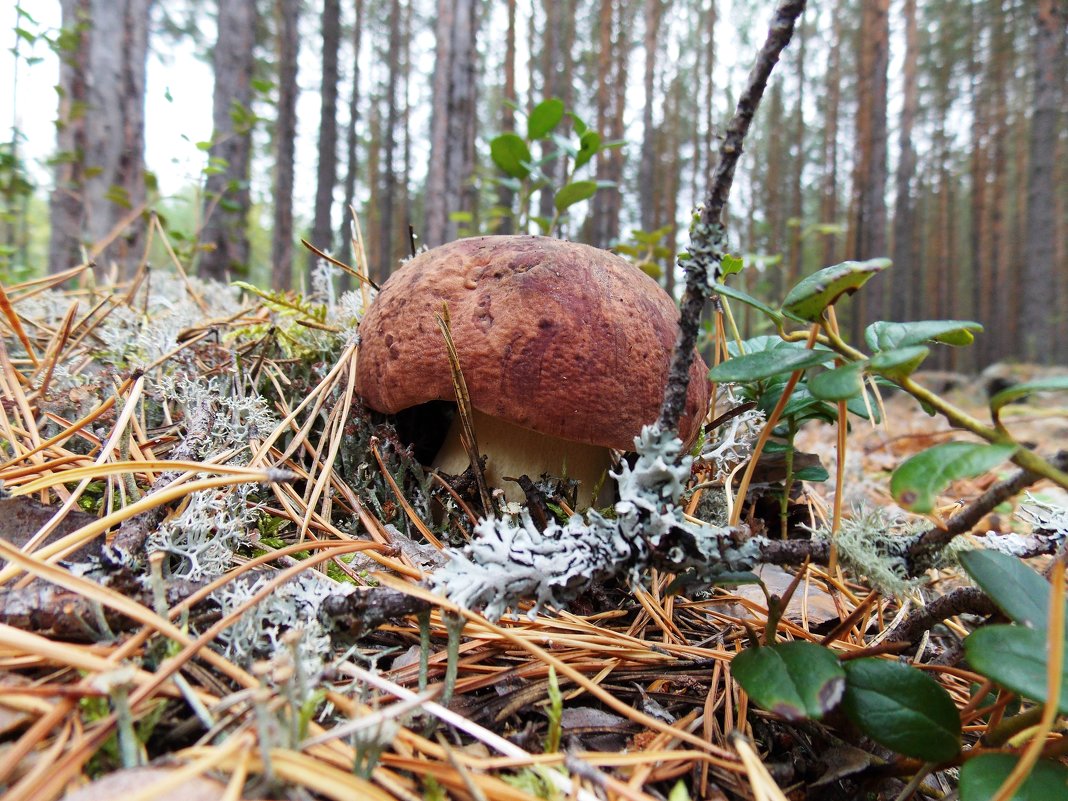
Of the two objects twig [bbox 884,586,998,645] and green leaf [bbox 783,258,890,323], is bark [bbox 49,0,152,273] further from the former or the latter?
twig [bbox 884,586,998,645]

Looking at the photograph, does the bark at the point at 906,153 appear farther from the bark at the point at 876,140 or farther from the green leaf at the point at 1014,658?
the green leaf at the point at 1014,658

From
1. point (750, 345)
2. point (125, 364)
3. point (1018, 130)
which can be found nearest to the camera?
point (750, 345)

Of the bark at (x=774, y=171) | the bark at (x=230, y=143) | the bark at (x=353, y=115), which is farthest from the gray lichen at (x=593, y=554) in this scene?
the bark at (x=774, y=171)

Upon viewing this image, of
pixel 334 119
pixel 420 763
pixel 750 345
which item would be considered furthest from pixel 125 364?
pixel 334 119

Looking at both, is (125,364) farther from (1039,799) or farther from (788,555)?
(1039,799)

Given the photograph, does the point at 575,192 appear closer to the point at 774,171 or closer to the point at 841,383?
the point at 841,383

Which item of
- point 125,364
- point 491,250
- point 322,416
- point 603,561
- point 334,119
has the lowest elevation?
point 603,561

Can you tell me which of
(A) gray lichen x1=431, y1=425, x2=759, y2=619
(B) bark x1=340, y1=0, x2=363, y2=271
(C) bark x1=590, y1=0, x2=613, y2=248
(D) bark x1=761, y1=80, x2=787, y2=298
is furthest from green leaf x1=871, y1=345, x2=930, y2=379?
(D) bark x1=761, y1=80, x2=787, y2=298

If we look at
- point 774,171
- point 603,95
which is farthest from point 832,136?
point 603,95
